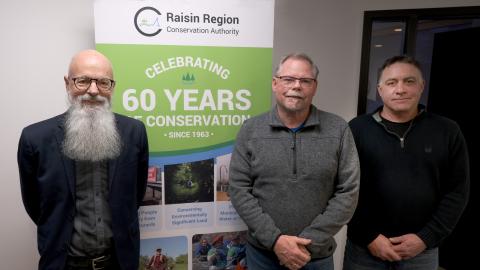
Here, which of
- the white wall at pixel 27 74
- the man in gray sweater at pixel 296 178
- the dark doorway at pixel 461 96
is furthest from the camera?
the dark doorway at pixel 461 96

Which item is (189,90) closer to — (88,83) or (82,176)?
(88,83)

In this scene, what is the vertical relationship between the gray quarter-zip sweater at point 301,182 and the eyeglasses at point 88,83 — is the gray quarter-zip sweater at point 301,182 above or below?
below

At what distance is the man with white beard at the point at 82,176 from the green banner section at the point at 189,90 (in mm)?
272

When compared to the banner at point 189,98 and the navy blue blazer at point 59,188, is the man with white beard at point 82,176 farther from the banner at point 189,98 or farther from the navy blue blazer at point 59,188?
the banner at point 189,98

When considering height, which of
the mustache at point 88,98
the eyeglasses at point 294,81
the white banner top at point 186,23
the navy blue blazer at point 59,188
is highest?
the white banner top at point 186,23

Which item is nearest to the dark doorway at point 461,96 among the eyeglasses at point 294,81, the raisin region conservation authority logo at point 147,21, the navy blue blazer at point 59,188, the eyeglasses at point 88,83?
the eyeglasses at point 294,81

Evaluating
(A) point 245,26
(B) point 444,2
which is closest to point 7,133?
(A) point 245,26

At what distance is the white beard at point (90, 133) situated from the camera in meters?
1.42

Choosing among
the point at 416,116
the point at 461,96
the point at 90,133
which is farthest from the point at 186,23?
the point at 461,96

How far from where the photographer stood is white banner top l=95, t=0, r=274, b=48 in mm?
1721

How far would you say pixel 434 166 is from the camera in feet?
5.44

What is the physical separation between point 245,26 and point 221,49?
0.19m

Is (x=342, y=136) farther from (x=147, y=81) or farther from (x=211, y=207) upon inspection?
(x=147, y=81)

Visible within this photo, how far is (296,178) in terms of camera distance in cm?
158
